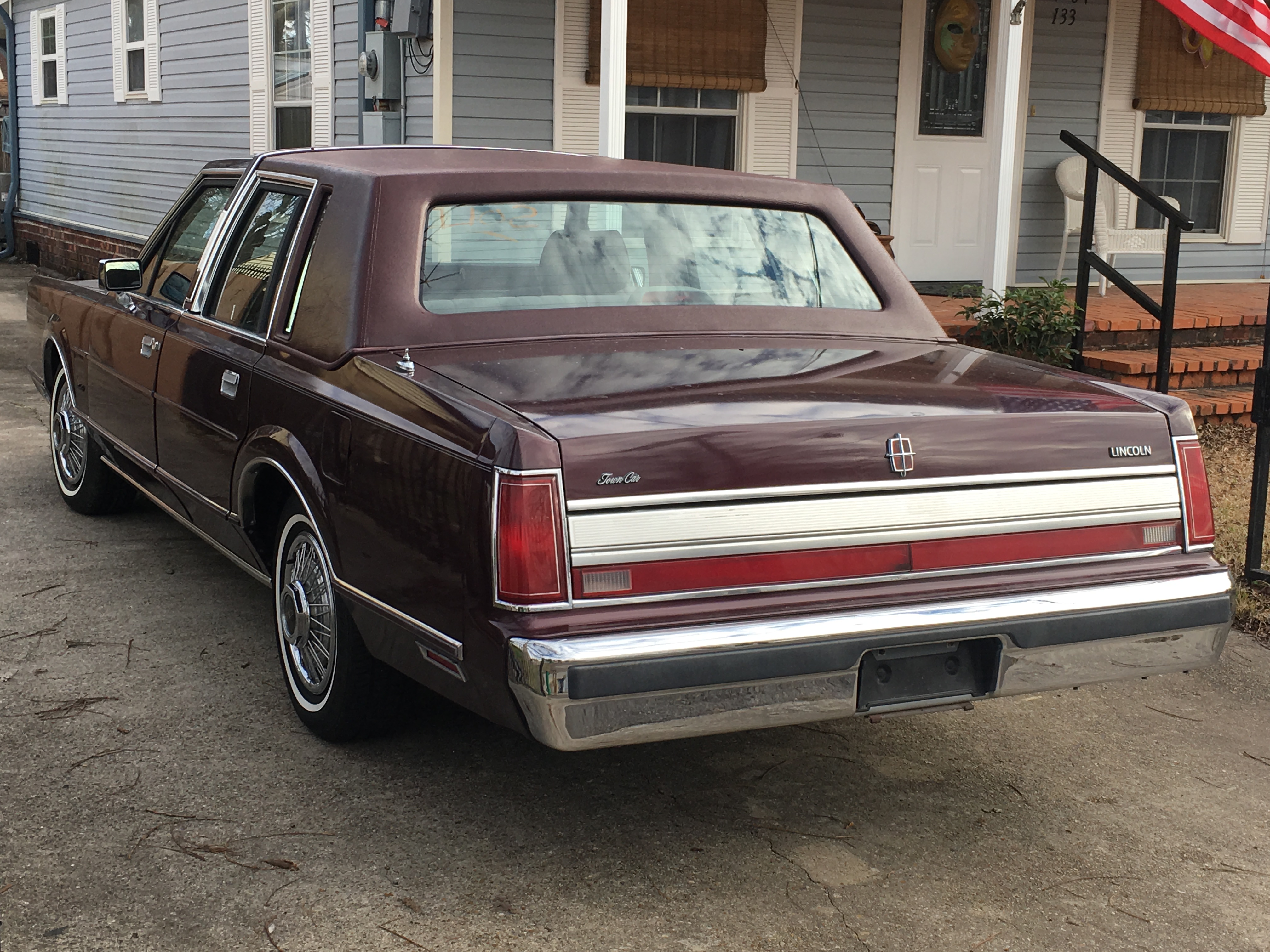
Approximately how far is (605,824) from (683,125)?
7.94m

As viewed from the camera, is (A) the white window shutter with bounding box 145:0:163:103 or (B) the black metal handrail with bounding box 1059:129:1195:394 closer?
(B) the black metal handrail with bounding box 1059:129:1195:394

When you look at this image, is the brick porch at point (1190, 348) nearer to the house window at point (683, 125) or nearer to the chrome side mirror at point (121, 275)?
the house window at point (683, 125)

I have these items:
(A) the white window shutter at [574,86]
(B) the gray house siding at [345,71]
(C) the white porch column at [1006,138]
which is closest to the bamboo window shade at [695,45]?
(A) the white window shutter at [574,86]

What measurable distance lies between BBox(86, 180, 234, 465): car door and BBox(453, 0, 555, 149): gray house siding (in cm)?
431

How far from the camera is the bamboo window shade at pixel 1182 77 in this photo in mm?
11805

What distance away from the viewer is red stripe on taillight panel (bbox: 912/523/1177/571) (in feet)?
10.4

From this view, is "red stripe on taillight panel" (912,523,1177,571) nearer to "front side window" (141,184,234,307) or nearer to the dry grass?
the dry grass

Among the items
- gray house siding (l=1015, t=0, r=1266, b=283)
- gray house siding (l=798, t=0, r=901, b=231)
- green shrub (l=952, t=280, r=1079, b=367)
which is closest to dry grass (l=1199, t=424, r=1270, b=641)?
green shrub (l=952, t=280, r=1079, b=367)

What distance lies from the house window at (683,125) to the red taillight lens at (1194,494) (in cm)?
743

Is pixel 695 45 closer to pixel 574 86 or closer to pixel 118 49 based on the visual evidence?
pixel 574 86

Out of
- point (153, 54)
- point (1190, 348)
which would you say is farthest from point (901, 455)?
point (153, 54)

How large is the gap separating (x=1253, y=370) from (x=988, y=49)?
12.1ft

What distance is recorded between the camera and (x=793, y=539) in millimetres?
3023

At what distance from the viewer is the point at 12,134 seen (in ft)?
66.0
